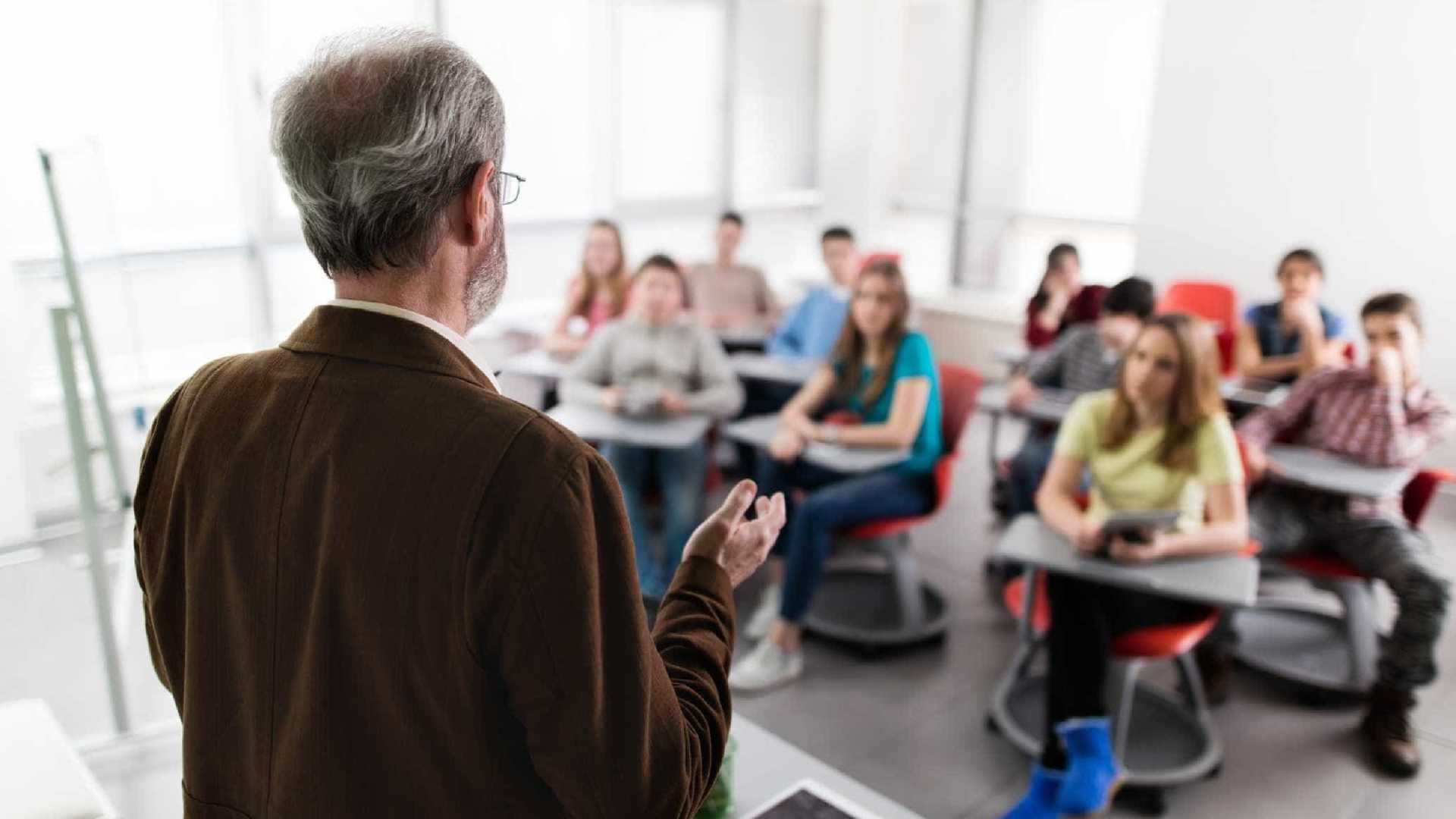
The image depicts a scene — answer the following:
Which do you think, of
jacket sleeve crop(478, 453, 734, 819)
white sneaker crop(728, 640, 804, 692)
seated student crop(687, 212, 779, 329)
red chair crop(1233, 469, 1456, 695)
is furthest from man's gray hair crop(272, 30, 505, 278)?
seated student crop(687, 212, 779, 329)

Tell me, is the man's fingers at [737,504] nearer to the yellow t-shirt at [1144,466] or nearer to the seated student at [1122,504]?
the seated student at [1122,504]

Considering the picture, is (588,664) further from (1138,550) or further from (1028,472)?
(1028,472)

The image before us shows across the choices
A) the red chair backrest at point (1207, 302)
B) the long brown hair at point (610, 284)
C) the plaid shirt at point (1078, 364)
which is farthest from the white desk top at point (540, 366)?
the red chair backrest at point (1207, 302)

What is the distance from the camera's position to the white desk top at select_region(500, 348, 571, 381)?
16.1 feet

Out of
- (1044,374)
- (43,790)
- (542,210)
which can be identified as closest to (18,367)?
(542,210)

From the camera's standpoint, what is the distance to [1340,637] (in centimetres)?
415

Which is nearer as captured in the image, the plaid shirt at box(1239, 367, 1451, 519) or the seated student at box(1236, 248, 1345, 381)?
the plaid shirt at box(1239, 367, 1451, 519)

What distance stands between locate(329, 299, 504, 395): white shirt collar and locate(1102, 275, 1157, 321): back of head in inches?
154

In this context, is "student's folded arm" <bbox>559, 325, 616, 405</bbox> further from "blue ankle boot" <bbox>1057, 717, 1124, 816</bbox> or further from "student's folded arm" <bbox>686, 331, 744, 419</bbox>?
"blue ankle boot" <bbox>1057, 717, 1124, 816</bbox>

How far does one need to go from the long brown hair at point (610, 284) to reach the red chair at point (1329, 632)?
10.1ft

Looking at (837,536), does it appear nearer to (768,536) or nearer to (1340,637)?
(1340,637)

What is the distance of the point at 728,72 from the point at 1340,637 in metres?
5.36

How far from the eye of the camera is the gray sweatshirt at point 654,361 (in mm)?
4578

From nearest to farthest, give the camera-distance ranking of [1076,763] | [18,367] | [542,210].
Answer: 1. [1076,763]
2. [18,367]
3. [542,210]
